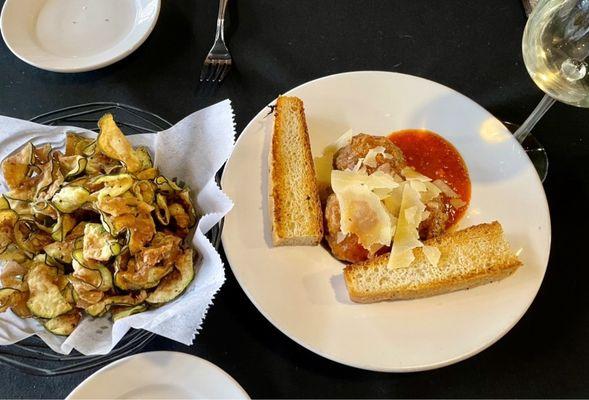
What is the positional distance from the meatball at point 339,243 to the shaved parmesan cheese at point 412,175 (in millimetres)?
232

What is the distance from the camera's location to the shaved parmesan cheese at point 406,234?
149cm

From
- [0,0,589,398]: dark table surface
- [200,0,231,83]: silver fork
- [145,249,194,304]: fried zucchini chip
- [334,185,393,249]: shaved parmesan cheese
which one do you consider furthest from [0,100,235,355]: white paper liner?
Result: [200,0,231,83]: silver fork

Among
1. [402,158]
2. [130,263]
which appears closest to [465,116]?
[402,158]

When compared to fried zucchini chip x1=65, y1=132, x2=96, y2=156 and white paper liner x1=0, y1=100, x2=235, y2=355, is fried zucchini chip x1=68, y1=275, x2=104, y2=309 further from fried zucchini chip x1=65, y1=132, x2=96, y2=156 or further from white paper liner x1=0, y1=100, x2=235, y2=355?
fried zucchini chip x1=65, y1=132, x2=96, y2=156

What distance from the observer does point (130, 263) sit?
1.29m

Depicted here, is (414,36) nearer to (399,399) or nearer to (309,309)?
(309,309)

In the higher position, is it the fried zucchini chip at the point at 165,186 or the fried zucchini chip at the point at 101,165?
the fried zucchini chip at the point at 165,186

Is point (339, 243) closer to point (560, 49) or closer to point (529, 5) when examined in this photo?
point (560, 49)

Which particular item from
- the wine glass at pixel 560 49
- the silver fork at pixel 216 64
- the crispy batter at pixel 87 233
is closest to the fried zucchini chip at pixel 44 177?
the crispy batter at pixel 87 233

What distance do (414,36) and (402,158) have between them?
666mm

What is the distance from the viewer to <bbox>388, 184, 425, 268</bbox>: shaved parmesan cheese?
1.49 meters

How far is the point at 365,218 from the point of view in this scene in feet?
4.91

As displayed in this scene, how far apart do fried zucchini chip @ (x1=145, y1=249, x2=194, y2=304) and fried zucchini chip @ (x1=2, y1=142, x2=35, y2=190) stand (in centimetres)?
48

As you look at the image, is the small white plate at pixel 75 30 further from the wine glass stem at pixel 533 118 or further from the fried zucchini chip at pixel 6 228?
the wine glass stem at pixel 533 118
